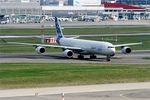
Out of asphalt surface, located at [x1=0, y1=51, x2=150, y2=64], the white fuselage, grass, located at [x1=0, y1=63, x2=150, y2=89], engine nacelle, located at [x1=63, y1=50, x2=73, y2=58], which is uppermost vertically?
grass, located at [x1=0, y1=63, x2=150, y2=89]

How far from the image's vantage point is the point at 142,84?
49.1m

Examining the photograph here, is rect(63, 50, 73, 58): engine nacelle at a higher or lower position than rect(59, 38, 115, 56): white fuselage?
lower

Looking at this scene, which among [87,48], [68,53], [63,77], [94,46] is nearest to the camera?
[63,77]

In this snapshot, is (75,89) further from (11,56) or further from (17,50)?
(17,50)

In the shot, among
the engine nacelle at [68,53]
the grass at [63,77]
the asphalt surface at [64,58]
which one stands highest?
the grass at [63,77]

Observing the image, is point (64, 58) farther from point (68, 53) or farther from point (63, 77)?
point (63, 77)

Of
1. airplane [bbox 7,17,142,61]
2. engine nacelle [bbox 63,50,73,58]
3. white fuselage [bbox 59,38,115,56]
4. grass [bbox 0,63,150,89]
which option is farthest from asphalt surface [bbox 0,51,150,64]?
grass [bbox 0,63,150,89]

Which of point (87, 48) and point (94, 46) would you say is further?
point (87, 48)

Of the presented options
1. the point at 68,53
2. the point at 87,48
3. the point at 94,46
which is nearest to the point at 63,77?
the point at 94,46

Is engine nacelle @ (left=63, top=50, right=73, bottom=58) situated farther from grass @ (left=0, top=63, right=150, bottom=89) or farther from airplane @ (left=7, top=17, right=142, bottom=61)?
grass @ (left=0, top=63, right=150, bottom=89)

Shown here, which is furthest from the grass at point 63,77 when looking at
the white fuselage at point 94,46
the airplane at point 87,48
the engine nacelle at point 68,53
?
the engine nacelle at point 68,53

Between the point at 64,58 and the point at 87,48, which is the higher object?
the point at 87,48

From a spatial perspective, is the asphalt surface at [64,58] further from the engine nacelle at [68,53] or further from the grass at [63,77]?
the grass at [63,77]

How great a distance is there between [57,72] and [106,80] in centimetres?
551
